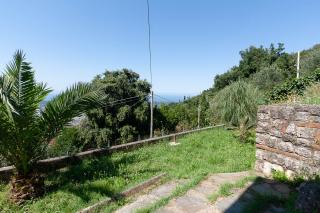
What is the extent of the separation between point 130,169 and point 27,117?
7.18 ft

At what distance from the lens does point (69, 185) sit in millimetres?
4324

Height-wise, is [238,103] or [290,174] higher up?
[238,103]

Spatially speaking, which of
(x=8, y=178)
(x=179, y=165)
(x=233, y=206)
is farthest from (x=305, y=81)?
(x=8, y=178)

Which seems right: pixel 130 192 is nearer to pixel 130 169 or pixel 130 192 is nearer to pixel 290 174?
pixel 130 169

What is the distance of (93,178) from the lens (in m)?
4.64

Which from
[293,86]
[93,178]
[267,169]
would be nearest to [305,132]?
[267,169]

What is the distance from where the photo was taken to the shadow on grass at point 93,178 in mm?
4082

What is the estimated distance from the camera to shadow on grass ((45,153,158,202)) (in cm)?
408

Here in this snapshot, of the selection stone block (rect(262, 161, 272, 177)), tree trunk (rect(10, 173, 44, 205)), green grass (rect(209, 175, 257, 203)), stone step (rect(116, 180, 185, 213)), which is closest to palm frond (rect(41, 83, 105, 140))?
tree trunk (rect(10, 173, 44, 205))

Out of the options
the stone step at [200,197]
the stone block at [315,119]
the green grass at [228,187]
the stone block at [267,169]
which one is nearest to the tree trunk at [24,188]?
the stone step at [200,197]

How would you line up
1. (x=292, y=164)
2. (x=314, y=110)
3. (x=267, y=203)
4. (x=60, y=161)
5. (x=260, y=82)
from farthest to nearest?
(x=260, y=82) → (x=60, y=161) → (x=292, y=164) → (x=314, y=110) → (x=267, y=203)

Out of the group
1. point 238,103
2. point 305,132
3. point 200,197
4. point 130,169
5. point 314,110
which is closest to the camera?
point 200,197

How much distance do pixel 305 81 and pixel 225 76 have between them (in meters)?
16.8

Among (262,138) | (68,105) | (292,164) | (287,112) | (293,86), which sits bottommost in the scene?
(292,164)
